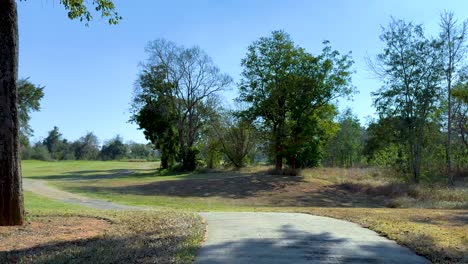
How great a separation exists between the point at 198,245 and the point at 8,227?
4.44 metres

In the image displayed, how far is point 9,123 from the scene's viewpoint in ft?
31.1

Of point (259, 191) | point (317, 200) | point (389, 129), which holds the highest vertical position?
point (389, 129)

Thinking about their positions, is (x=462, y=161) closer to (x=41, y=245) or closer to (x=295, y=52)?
(x=295, y=52)

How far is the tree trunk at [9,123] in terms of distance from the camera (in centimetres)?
942

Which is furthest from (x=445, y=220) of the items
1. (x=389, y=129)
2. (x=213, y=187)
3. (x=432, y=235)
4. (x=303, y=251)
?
(x=213, y=187)

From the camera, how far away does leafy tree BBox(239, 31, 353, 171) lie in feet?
118

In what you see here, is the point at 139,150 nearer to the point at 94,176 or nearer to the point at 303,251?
the point at 94,176

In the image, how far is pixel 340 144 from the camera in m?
64.6

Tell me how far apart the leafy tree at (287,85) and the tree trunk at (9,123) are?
27458 mm

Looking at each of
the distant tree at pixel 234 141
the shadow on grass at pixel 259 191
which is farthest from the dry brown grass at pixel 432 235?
the distant tree at pixel 234 141

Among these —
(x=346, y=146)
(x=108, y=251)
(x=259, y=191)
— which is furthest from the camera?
(x=346, y=146)

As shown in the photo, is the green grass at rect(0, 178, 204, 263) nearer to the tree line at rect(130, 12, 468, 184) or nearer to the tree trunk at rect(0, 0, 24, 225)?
the tree trunk at rect(0, 0, 24, 225)

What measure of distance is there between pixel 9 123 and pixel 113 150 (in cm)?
10683

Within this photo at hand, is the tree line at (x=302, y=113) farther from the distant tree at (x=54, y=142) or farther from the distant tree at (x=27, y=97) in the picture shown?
the distant tree at (x=54, y=142)
